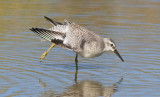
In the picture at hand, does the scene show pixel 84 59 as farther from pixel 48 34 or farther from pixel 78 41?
pixel 48 34

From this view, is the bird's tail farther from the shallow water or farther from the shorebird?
the shallow water

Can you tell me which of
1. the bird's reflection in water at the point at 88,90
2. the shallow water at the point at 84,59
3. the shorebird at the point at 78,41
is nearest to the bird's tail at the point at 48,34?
the shorebird at the point at 78,41

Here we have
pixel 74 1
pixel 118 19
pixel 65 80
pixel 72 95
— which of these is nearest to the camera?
pixel 72 95

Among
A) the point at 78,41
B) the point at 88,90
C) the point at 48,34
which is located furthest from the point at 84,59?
the point at 88,90

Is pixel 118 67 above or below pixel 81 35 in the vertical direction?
below

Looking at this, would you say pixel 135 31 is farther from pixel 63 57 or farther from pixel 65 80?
pixel 65 80

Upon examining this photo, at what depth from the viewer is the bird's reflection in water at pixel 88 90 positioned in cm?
984

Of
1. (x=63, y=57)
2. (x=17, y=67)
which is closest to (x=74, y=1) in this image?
(x=63, y=57)

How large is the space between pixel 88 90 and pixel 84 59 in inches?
118

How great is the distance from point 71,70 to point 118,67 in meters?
1.16

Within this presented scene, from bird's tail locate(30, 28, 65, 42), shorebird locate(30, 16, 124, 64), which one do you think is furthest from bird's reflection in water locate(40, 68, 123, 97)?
bird's tail locate(30, 28, 65, 42)

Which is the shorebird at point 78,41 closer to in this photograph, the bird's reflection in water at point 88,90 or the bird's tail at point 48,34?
the bird's tail at point 48,34

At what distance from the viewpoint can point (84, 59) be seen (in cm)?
1320

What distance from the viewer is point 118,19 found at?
1866 centimetres
